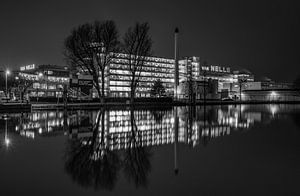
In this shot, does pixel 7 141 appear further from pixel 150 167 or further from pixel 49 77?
pixel 49 77

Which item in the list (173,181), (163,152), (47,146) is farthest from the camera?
(47,146)

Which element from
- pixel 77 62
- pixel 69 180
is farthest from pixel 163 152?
pixel 77 62

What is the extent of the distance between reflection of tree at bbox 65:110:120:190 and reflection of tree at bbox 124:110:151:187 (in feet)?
0.88

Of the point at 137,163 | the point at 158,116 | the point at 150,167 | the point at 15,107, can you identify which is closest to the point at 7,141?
the point at 137,163

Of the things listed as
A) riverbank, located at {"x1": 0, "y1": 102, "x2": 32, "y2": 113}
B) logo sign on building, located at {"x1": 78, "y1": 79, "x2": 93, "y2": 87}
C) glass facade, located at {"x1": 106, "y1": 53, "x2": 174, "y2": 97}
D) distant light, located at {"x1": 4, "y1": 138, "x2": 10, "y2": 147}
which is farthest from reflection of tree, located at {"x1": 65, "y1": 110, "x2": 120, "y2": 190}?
glass facade, located at {"x1": 106, "y1": 53, "x2": 174, "y2": 97}

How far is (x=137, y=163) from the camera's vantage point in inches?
267

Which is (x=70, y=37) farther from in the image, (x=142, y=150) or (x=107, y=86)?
(x=107, y=86)

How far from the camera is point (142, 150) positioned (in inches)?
333

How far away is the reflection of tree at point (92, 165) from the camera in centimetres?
534

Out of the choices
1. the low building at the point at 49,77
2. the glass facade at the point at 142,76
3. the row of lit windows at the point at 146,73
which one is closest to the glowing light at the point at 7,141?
the glass facade at the point at 142,76

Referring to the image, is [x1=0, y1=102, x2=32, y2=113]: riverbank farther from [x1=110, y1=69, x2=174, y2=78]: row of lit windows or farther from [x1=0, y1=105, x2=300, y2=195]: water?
[x1=110, y1=69, x2=174, y2=78]: row of lit windows

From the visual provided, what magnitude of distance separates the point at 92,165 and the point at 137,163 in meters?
1.04

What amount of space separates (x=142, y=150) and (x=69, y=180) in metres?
3.31

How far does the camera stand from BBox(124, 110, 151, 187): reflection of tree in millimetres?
5570
